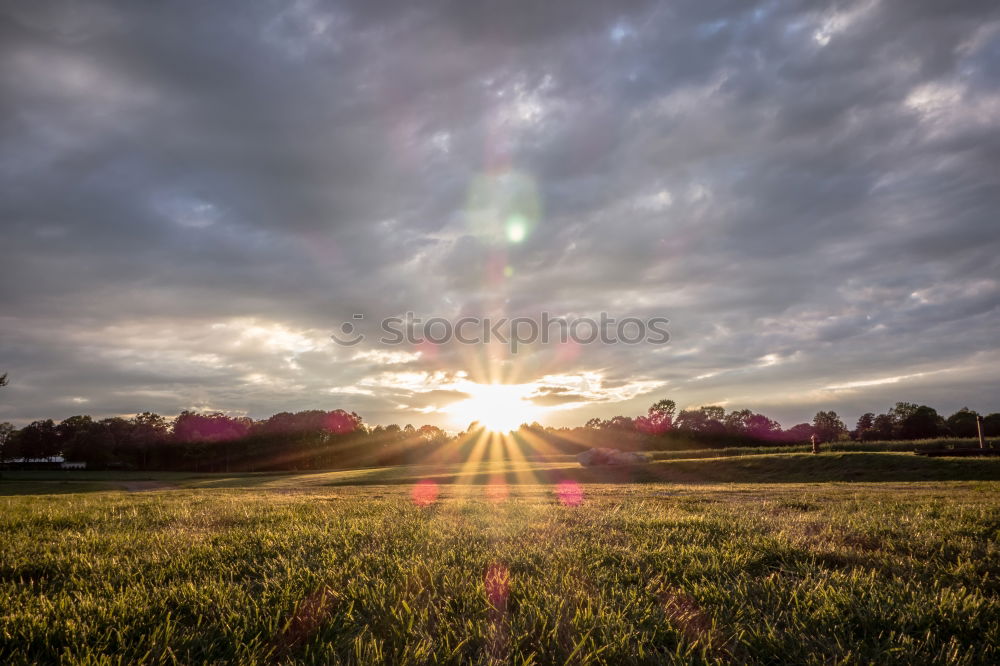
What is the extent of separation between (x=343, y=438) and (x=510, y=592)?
8712cm

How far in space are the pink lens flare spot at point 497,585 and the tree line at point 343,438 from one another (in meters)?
65.2

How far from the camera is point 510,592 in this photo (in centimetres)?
363

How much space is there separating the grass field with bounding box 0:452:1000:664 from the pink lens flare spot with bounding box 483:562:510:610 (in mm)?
20

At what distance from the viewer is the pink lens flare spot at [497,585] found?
11.3ft

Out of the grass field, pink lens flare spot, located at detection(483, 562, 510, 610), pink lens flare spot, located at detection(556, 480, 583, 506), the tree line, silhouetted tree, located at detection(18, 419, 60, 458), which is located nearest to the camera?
the grass field

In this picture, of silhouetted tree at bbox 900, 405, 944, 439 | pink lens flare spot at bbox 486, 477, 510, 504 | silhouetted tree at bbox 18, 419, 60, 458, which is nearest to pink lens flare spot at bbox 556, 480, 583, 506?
pink lens flare spot at bbox 486, 477, 510, 504

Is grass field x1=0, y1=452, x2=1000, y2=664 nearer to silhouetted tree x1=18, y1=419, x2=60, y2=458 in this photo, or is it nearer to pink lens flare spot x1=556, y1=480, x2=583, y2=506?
pink lens flare spot x1=556, y1=480, x2=583, y2=506

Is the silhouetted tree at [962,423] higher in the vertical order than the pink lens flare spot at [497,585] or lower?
lower

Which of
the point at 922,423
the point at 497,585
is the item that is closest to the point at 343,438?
the point at 497,585

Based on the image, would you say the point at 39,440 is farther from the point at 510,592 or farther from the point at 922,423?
the point at 922,423

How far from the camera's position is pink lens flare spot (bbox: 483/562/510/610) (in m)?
3.46

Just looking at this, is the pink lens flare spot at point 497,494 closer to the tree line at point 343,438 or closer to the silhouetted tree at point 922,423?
the tree line at point 343,438

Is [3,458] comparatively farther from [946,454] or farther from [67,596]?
[946,454]

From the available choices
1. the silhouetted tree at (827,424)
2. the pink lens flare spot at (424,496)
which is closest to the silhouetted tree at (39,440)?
the pink lens flare spot at (424,496)
